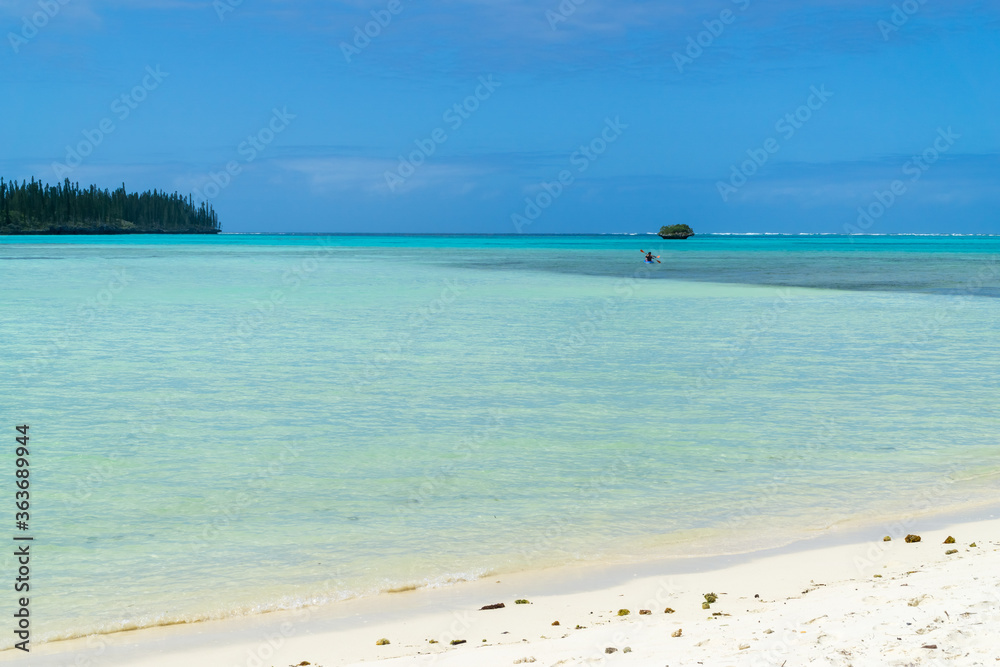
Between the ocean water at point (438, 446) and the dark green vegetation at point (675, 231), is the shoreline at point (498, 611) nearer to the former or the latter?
the ocean water at point (438, 446)

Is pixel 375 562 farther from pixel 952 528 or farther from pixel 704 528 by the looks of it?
pixel 952 528

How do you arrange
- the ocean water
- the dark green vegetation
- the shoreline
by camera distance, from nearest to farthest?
1. the shoreline
2. the ocean water
3. the dark green vegetation

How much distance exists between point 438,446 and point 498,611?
4311 mm

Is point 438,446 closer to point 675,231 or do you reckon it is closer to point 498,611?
point 498,611

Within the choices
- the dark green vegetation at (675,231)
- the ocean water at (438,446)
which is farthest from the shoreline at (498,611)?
the dark green vegetation at (675,231)

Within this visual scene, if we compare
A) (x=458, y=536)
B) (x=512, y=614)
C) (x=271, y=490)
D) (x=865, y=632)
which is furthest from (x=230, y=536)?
(x=865, y=632)

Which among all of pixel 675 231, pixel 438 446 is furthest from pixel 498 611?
pixel 675 231

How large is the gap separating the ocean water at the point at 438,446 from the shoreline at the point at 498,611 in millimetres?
213

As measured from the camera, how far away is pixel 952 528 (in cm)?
695

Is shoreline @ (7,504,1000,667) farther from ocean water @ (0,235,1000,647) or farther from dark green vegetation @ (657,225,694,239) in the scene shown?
dark green vegetation @ (657,225,694,239)

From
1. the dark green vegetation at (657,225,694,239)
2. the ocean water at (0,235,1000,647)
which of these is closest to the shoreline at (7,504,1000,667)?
the ocean water at (0,235,1000,647)

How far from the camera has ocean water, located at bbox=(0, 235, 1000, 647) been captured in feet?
Answer: 20.7

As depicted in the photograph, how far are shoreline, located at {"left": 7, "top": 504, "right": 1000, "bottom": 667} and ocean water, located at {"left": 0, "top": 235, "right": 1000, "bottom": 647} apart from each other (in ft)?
0.70

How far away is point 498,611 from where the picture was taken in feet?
17.7
